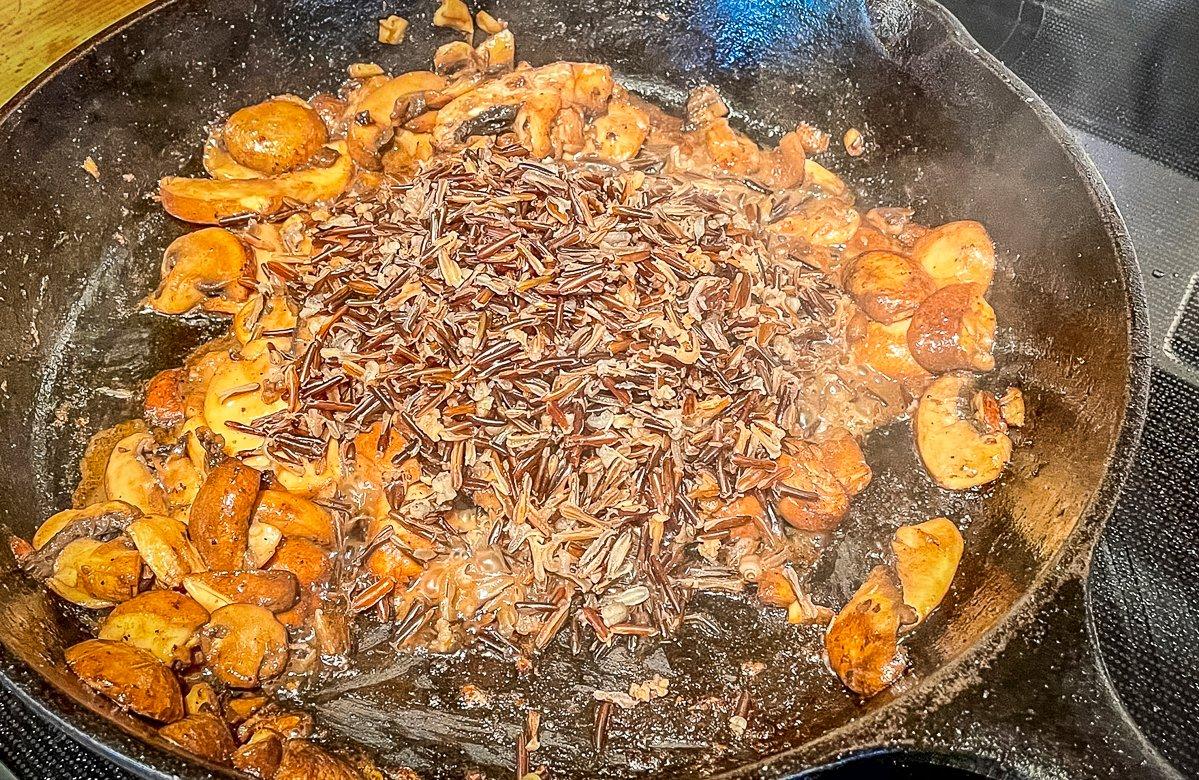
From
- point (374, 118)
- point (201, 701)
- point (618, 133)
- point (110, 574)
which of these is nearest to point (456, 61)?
point (374, 118)

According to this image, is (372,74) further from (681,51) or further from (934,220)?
(934,220)

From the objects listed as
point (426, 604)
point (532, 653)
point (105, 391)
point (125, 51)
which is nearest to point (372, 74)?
point (125, 51)

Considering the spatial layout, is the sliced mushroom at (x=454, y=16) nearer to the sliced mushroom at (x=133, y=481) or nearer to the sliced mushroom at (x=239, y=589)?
the sliced mushroom at (x=133, y=481)

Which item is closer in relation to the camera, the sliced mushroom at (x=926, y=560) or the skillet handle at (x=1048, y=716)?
the skillet handle at (x=1048, y=716)

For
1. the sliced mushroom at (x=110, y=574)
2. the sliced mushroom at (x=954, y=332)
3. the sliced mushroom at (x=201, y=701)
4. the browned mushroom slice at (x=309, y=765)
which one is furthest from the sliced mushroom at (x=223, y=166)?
the sliced mushroom at (x=954, y=332)

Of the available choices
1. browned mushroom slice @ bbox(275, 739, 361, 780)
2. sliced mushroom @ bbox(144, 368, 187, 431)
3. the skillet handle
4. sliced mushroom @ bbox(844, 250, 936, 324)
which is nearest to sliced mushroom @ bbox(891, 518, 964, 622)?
the skillet handle

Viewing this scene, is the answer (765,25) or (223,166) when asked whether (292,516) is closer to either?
(223,166)

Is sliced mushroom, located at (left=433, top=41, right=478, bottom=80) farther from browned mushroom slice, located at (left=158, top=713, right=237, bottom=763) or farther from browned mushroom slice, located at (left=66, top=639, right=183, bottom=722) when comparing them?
browned mushroom slice, located at (left=158, top=713, right=237, bottom=763)
